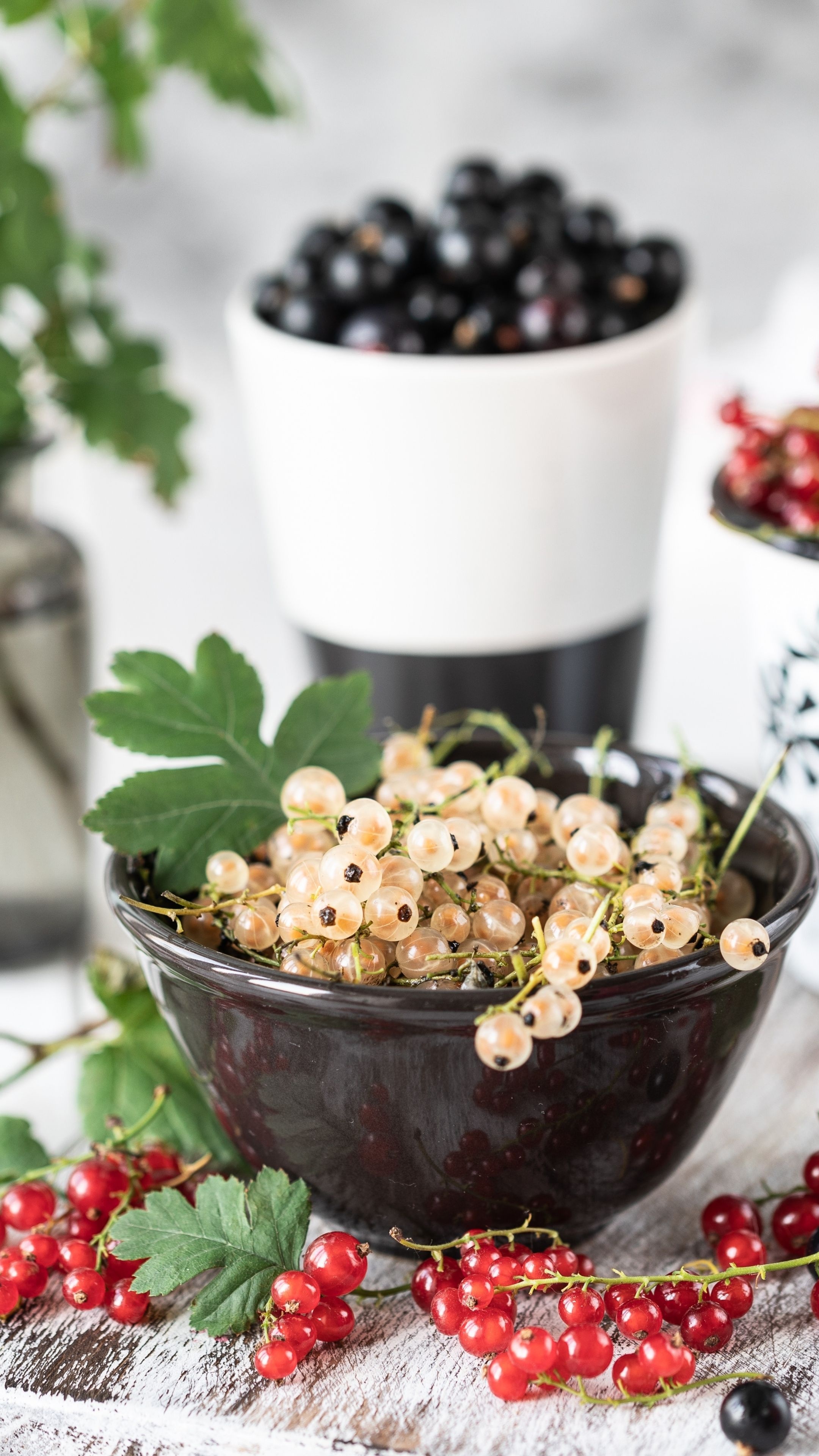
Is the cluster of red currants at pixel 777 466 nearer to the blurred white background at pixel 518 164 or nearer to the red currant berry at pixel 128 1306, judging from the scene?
the blurred white background at pixel 518 164

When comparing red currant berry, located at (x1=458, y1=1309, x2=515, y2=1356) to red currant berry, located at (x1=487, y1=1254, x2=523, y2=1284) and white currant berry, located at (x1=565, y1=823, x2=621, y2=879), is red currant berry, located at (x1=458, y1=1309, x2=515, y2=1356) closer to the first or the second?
red currant berry, located at (x1=487, y1=1254, x2=523, y2=1284)

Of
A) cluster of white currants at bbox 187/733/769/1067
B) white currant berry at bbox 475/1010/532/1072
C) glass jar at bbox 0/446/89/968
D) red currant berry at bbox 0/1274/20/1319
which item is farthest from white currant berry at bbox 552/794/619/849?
glass jar at bbox 0/446/89/968

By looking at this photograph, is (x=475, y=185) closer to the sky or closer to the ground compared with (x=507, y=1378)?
closer to the sky

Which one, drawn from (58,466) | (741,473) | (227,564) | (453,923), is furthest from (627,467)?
(58,466)

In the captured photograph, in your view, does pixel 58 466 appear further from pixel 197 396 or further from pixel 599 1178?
pixel 599 1178

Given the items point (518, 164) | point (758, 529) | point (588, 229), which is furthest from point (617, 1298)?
point (518, 164)

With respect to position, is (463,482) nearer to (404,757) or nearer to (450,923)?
(404,757)

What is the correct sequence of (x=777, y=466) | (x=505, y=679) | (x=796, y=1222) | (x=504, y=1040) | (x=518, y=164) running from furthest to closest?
(x=518, y=164) → (x=505, y=679) → (x=777, y=466) → (x=796, y=1222) → (x=504, y=1040)
